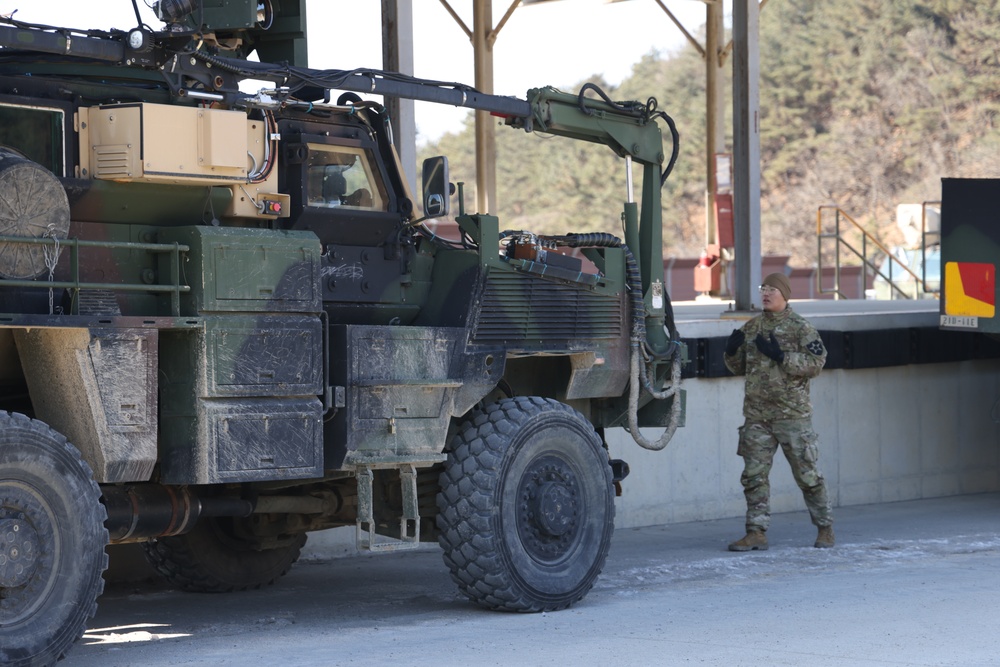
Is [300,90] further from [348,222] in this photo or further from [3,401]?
[3,401]

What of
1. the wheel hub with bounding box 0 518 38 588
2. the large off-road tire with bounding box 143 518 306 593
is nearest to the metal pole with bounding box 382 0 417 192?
the large off-road tire with bounding box 143 518 306 593

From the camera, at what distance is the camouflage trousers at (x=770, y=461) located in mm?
10430

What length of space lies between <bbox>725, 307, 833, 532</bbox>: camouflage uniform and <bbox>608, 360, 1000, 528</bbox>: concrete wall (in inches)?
50.9

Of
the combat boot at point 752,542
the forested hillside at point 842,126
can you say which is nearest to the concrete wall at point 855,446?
the combat boot at point 752,542

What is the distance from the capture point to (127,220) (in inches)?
277

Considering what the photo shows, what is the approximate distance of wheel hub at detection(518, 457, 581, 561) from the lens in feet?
26.7

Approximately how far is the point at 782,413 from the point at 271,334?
447 centimetres

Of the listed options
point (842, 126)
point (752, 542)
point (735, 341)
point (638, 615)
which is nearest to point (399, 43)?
point (735, 341)

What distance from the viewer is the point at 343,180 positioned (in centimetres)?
792

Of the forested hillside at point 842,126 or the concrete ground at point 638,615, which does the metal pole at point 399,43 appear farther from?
the forested hillside at point 842,126

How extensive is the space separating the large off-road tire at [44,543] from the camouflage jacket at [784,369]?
522cm

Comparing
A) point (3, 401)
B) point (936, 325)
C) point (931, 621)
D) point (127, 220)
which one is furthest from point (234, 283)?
point (936, 325)

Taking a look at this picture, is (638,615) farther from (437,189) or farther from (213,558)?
(213,558)

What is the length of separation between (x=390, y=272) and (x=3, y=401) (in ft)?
6.81
